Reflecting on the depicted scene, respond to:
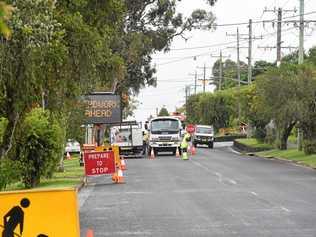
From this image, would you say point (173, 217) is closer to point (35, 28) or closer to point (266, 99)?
point (35, 28)

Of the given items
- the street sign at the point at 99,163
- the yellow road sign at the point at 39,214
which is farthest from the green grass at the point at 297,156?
the yellow road sign at the point at 39,214

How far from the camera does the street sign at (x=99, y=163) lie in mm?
26109

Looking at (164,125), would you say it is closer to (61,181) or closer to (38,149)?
(61,181)

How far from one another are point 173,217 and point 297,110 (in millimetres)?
26877

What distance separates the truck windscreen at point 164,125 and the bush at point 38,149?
29.0m

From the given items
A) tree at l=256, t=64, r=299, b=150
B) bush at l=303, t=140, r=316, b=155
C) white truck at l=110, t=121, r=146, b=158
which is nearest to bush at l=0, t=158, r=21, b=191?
tree at l=256, t=64, r=299, b=150

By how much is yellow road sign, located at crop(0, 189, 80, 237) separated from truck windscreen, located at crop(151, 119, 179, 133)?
43.6 metres

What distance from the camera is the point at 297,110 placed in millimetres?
41188

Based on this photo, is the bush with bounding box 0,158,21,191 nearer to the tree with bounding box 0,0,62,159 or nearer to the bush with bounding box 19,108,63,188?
the bush with bounding box 19,108,63,188

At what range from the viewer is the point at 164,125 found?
52.5 m

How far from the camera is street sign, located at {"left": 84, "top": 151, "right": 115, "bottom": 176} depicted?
26109mm

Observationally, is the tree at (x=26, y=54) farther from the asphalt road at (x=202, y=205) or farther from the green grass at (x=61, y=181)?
the green grass at (x=61, y=181)

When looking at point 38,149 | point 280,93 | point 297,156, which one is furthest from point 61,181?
point 297,156

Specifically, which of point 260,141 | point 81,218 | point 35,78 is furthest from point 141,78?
point 35,78
